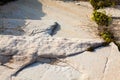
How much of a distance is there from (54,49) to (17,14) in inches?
92.5

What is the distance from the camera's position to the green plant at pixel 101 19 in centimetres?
805

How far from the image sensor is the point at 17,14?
28.6 ft

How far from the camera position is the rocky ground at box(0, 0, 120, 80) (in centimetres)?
638

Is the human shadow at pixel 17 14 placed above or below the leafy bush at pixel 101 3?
below

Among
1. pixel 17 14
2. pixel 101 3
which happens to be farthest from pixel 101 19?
pixel 17 14

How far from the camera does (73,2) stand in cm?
941

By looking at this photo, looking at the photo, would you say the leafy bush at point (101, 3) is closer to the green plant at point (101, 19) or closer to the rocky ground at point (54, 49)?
the rocky ground at point (54, 49)

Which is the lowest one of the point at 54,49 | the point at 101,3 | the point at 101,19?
the point at 54,49

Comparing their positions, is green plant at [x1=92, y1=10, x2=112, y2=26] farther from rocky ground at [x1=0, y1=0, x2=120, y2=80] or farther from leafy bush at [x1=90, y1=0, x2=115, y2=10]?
leafy bush at [x1=90, y1=0, x2=115, y2=10]

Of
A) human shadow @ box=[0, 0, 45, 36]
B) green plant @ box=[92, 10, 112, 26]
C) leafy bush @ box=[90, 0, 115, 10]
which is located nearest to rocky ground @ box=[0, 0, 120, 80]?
human shadow @ box=[0, 0, 45, 36]

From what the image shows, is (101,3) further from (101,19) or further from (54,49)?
(54,49)

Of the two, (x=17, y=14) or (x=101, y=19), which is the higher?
(x=101, y=19)

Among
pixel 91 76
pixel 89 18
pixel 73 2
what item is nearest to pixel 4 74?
pixel 91 76

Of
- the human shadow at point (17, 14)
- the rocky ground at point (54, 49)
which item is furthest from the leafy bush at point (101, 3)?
the human shadow at point (17, 14)
